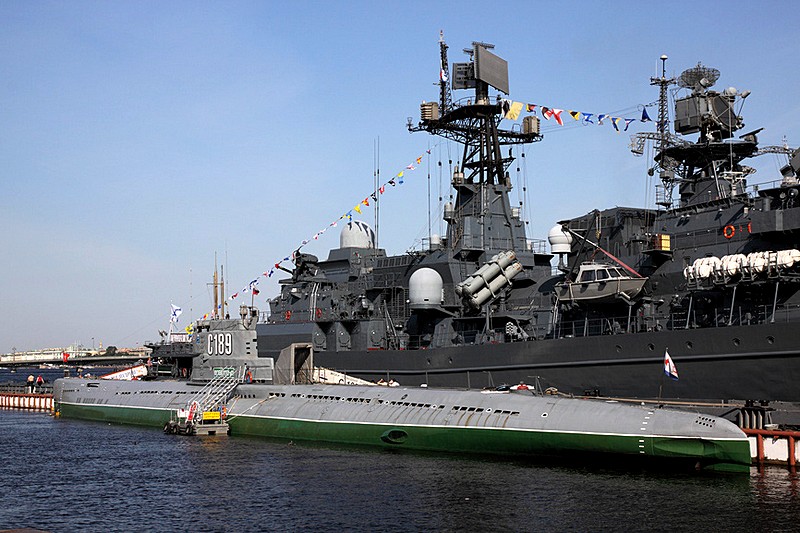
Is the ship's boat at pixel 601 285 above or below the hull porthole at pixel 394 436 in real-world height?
above

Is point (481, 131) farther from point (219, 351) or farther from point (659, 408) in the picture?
point (659, 408)

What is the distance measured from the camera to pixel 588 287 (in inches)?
1499

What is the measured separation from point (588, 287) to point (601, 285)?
0.64 meters

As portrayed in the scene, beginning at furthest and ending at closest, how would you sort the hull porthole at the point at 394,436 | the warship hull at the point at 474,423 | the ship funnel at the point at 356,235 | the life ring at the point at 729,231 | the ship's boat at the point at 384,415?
the ship funnel at the point at 356,235
the life ring at the point at 729,231
the hull porthole at the point at 394,436
the ship's boat at the point at 384,415
the warship hull at the point at 474,423

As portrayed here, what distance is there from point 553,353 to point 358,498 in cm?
1704

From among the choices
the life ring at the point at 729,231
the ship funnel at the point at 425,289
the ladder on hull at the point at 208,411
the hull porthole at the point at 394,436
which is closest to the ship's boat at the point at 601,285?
the life ring at the point at 729,231

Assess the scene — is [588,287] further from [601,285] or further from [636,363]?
[636,363]

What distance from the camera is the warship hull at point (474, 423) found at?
24.9 meters

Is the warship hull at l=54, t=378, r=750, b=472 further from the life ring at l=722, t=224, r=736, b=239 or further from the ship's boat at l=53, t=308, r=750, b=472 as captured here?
the life ring at l=722, t=224, r=736, b=239

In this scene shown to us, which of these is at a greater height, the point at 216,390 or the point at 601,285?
the point at 601,285

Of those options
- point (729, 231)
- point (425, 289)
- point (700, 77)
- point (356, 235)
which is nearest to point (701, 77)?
point (700, 77)

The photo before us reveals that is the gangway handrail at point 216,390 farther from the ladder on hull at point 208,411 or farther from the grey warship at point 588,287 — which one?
the grey warship at point 588,287

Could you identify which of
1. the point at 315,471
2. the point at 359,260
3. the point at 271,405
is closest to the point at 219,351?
the point at 271,405

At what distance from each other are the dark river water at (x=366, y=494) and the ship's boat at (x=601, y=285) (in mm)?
11680
